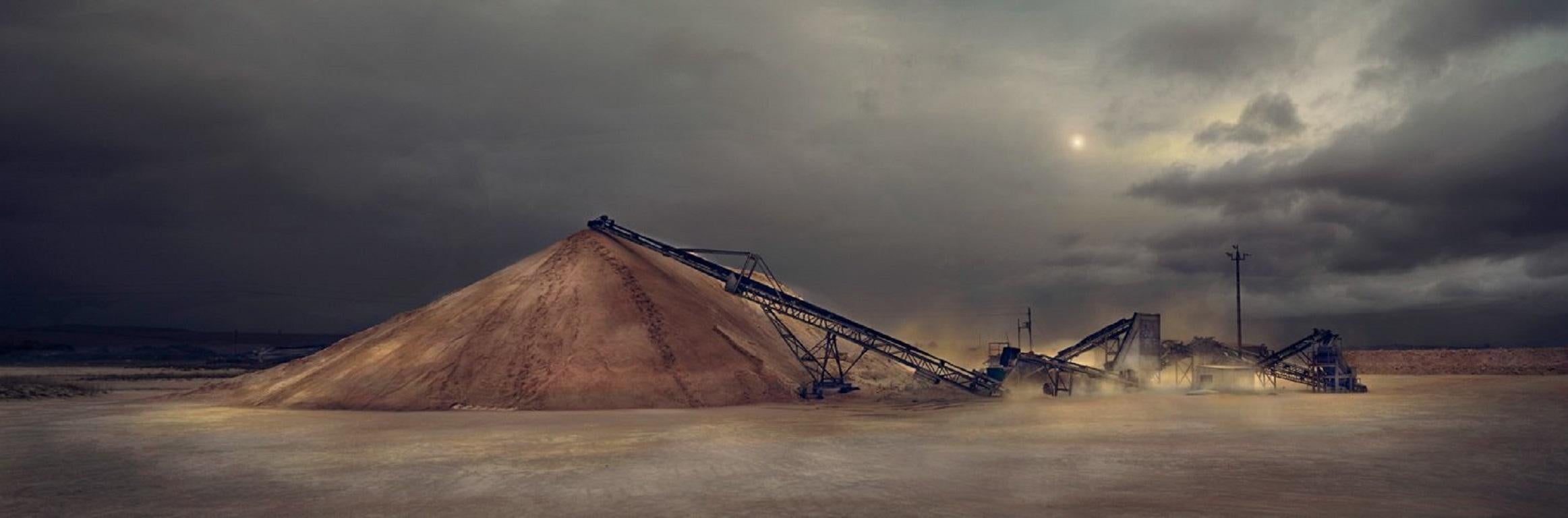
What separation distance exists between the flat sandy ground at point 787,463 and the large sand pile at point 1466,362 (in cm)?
7480

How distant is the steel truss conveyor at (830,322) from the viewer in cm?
5512

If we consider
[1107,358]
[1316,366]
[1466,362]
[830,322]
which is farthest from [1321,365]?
[1466,362]

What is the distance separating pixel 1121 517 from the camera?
1748 cm

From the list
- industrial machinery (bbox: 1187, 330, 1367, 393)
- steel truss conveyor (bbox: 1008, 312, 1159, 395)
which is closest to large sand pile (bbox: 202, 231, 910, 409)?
steel truss conveyor (bbox: 1008, 312, 1159, 395)

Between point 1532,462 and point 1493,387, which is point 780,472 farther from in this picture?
point 1493,387

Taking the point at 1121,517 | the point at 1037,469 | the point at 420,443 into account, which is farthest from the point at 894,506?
the point at 420,443

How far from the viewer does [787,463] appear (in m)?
25.3

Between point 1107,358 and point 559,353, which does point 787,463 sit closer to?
point 559,353

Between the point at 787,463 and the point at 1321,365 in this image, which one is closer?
the point at 787,463

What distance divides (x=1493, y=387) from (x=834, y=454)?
71.5 m

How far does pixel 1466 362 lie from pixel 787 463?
387 feet

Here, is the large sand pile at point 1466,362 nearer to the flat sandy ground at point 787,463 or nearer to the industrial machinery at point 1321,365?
the industrial machinery at point 1321,365

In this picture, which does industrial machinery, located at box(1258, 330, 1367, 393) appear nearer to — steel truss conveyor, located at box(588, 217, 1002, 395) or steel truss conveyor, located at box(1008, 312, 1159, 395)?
steel truss conveyor, located at box(1008, 312, 1159, 395)

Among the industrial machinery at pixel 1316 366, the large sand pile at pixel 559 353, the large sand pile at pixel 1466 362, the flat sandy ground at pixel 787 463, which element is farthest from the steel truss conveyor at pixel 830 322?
the large sand pile at pixel 1466 362
